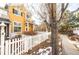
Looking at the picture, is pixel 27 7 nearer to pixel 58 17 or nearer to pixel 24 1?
pixel 24 1

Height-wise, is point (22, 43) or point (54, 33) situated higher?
point (54, 33)

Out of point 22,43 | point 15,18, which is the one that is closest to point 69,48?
point 22,43

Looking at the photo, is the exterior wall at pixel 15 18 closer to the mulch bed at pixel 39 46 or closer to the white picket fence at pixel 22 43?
the white picket fence at pixel 22 43

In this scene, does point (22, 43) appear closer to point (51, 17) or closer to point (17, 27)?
point (17, 27)

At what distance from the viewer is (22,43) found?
1.89 meters

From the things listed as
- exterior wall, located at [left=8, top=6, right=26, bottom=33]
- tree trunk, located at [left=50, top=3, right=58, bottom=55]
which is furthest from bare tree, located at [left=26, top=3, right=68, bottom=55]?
exterior wall, located at [left=8, top=6, right=26, bottom=33]

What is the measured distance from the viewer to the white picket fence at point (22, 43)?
1863 mm

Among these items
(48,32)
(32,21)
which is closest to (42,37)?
(48,32)

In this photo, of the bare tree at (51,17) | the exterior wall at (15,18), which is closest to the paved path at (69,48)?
the bare tree at (51,17)

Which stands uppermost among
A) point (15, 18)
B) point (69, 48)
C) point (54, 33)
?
point (15, 18)

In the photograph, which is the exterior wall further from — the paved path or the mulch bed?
the paved path

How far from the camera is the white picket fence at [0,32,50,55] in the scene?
73.4 inches

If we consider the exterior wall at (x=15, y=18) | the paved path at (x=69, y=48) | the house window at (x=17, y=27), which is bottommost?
the paved path at (x=69, y=48)
